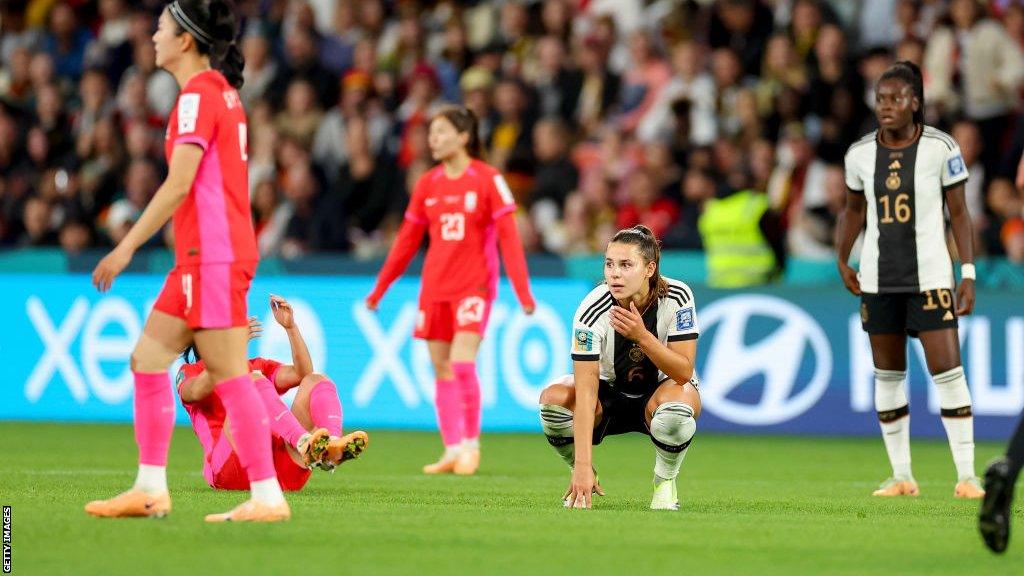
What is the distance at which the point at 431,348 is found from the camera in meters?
10.9

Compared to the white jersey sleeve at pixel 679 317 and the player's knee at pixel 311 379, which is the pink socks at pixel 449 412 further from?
the white jersey sleeve at pixel 679 317

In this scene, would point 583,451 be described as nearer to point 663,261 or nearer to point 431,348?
point 431,348

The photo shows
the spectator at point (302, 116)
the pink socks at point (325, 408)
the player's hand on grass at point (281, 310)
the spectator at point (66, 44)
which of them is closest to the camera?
the player's hand on grass at point (281, 310)

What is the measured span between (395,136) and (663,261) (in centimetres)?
417

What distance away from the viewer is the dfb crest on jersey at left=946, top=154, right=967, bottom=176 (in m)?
8.78

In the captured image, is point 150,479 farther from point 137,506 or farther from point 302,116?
point 302,116

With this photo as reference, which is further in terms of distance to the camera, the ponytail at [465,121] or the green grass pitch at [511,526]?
the ponytail at [465,121]

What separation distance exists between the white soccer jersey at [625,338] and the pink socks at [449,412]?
2.87m

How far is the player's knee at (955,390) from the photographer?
29.1 ft

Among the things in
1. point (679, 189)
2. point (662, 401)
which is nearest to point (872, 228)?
point (662, 401)

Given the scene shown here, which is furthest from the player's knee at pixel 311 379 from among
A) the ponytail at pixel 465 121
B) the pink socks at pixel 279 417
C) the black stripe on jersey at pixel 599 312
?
the ponytail at pixel 465 121

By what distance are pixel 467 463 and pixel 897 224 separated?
9.95 feet

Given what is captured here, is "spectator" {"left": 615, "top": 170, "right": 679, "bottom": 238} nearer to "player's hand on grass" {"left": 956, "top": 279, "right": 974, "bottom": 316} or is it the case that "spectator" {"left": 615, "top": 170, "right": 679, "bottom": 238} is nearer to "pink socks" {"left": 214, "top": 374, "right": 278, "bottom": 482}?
"player's hand on grass" {"left": 956, "top": 279, "right": 974, "bottom": 316}

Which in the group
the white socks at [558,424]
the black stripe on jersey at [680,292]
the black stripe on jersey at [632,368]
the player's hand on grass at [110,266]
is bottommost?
the white socks at [558,424]
